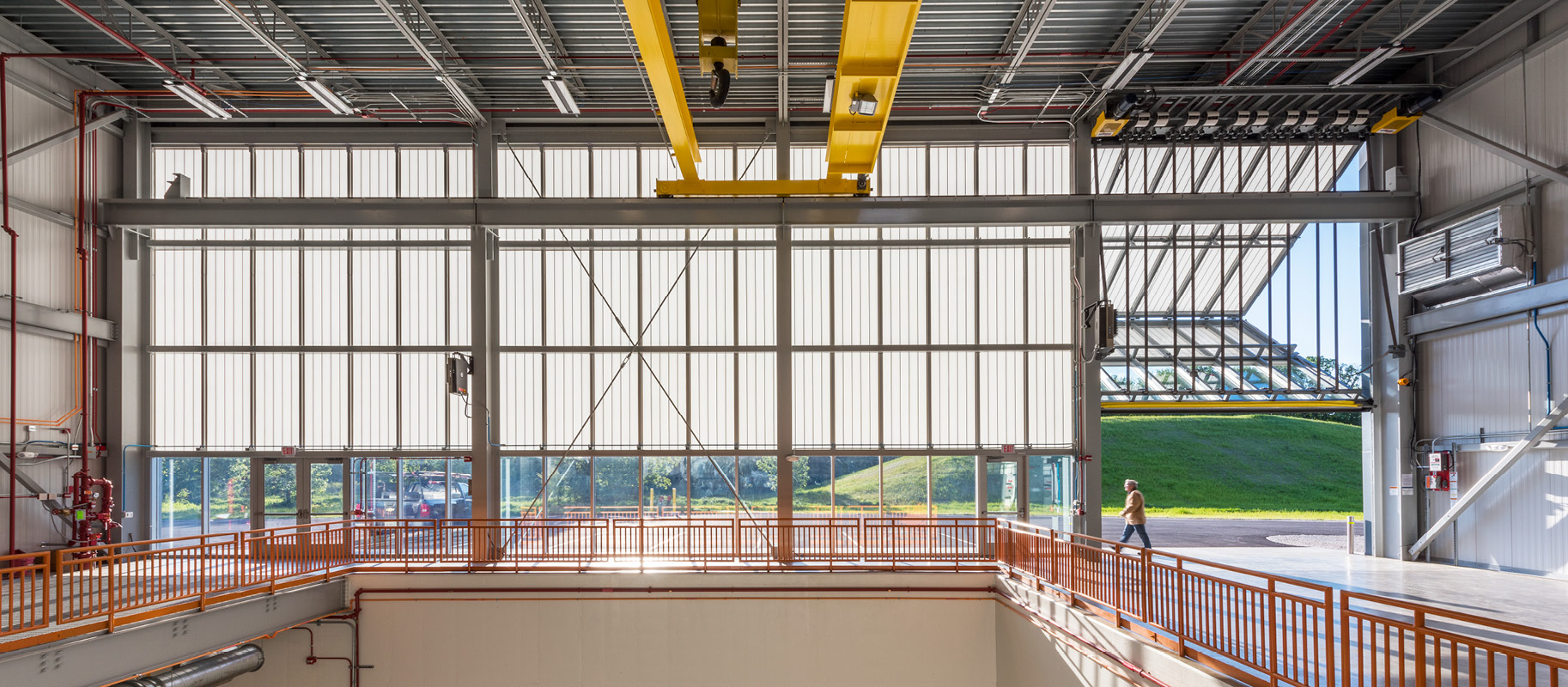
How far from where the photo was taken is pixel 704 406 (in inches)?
797

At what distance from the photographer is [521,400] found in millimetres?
20156

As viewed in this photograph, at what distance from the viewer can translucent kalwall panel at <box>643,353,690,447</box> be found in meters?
20.2

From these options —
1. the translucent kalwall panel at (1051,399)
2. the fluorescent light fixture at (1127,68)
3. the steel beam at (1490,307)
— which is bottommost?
the translucent kalwall panel at (1051,399)

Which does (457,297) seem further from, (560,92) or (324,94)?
(560,92)

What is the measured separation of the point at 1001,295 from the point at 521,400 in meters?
12.2

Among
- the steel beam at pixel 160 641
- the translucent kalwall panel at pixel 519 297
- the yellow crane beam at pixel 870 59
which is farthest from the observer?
the translucent kalwall panel at pixel 519 297

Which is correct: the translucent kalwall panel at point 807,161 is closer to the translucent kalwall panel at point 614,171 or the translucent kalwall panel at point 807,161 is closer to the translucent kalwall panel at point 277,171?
the translucent kalwall panel at point 614,171

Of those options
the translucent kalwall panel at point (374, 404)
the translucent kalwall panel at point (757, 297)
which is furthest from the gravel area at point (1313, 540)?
the translucent kalwall panel at point (374, 404)

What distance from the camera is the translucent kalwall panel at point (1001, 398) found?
20125mm

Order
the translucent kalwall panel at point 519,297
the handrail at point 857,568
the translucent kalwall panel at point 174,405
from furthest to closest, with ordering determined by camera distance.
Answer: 1. the translucent kalwall panel at point 519,297
2. the translucent kalwall panel at point 174,405
3. the handrail at point 857,568

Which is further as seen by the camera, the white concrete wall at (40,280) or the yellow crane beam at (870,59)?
the white concrete wall at (40,280)

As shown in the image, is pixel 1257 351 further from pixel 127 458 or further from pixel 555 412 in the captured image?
pixel 127 458

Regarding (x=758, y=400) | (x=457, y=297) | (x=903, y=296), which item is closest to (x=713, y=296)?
(x=758, y=400)

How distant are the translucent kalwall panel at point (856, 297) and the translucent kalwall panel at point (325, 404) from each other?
1221cm
